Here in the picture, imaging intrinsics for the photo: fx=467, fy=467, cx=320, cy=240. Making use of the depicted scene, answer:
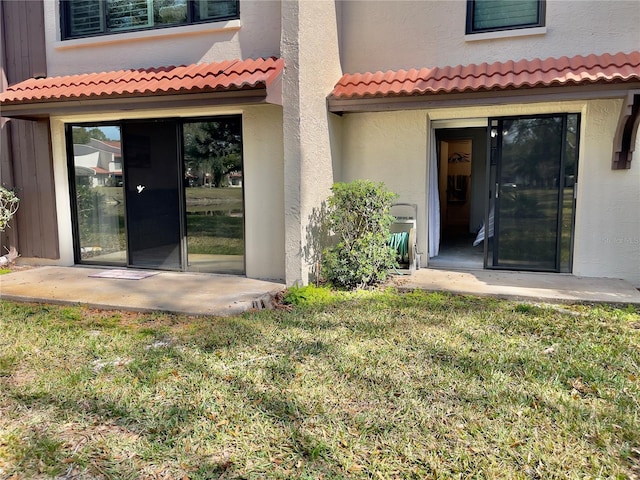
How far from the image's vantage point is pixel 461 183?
1258 cm

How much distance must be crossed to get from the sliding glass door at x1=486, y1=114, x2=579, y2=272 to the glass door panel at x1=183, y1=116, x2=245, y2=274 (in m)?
3.99

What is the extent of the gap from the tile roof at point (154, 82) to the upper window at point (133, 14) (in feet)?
2.63

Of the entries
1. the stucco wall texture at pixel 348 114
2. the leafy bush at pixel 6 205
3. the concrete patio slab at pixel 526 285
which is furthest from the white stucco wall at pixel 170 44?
the concrete patio slab at pixel 526 285

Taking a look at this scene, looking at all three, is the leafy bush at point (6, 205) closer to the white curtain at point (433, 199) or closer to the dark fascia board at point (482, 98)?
the dark fascia board at point (482, 98)

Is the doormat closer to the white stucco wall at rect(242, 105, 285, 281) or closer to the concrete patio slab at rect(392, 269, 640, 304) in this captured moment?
the white stucco wall at rect(242, 105, 285, 281)

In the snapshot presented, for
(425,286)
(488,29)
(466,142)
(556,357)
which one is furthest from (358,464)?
(466,142)

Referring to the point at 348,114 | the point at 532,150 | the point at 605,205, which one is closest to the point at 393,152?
the point at 348,114

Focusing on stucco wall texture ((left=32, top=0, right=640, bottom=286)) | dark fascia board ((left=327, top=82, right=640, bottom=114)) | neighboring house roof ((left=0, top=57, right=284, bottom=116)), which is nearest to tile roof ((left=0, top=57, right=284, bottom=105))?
neighboring house roof ((left=0, top=57, right=284, bottom=116))

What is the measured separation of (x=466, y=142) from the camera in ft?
40.7

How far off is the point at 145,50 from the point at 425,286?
577cm

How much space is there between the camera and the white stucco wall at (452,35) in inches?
262

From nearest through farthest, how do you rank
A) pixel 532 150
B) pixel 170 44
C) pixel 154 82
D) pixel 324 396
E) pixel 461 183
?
pixel 324 396
pixel 154 82
pixel 532 150
pixel 170 44
pixel 461 183

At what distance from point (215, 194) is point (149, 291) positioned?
1830mm

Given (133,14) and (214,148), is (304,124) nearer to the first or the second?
(214,148)
